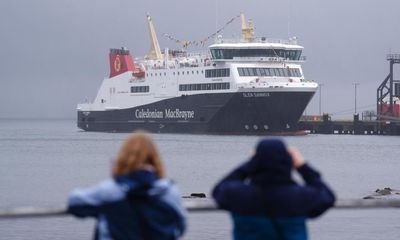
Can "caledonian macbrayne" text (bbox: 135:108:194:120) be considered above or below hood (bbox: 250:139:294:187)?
below

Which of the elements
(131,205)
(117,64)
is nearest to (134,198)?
(131,205)

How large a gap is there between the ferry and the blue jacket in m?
65.5

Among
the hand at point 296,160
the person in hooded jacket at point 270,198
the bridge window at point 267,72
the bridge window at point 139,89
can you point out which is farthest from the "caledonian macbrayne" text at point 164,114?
the person in hooded jacket at point 270,198

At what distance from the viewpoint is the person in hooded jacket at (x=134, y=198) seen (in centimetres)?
418

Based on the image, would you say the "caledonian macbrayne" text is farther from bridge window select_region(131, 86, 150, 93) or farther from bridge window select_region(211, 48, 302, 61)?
bridge window select_region(211, 48, 302, 61)

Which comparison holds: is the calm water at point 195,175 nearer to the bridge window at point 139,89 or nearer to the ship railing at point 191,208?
the bridge window at point 139,89

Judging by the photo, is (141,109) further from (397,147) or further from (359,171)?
(359,171)

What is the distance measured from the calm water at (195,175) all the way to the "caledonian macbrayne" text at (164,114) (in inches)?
74.1

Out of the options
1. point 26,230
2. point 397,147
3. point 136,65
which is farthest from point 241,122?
point 26,230

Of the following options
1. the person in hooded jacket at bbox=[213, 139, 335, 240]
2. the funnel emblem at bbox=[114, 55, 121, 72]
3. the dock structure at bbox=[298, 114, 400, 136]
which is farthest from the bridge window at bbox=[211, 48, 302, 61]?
Result: the person in hooded jacket at bbox=[213, 139, 335, 240]

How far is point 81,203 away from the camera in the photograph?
167 inches

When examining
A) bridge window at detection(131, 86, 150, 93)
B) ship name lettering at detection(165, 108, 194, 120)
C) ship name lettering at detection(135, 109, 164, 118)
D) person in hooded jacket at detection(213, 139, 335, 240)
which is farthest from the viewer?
bridge window at detection(131, 86, 150, 93)

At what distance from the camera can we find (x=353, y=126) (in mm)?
93938

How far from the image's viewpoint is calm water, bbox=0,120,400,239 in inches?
862
